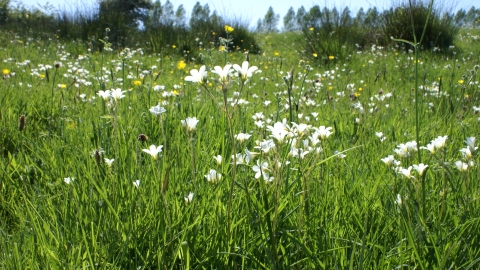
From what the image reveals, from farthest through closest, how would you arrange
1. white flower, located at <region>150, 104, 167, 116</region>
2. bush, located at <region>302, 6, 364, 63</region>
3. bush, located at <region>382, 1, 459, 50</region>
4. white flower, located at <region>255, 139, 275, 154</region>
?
bush, located at <region>382, 1, 459, 50</region>, bush, located at <region>302, 6, 364, 63</region>, white flower, located at <region>150, 104, 167, 116</region>, white flower, located at <region>255, 139, 275, 154</region>

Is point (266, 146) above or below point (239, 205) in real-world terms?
above

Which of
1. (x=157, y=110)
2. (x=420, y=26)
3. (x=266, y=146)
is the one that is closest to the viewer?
(x=266, y=146)

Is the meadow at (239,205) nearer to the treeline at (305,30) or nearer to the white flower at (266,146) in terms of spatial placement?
the white flower at (266,146)

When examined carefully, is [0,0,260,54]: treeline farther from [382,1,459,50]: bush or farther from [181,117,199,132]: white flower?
[181,117,199,132]: white flower

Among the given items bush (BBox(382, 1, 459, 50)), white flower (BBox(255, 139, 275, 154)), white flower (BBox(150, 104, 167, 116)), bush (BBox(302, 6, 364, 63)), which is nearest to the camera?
white flower (BBox(255, 139, 275, 154))

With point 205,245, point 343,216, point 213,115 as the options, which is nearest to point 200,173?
point 205,245

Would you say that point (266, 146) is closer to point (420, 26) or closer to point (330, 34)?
point (330, 34)

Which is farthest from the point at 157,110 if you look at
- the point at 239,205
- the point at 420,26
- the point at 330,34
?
the point at 420,26

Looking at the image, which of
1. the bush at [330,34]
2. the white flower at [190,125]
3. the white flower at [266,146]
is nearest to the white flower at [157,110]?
the white flower at [190,125]

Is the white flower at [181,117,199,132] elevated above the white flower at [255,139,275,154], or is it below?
above

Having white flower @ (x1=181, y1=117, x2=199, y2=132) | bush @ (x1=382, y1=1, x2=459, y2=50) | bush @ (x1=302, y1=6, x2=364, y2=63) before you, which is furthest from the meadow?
bush @ (x1=382, y1=1, x2=459, y2=50)

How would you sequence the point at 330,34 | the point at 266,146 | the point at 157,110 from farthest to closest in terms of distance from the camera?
the point at 330,34 < the point at 157,110 < the point at 266,146

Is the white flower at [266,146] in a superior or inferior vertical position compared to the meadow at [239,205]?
superior

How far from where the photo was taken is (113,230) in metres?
1.27
